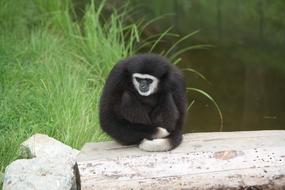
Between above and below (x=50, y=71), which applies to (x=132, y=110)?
above

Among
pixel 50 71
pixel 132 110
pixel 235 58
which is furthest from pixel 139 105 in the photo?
pixel 235 58

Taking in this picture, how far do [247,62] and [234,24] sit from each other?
3231 millimetres

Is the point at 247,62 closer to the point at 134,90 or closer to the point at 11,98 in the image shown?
the point at 11,98

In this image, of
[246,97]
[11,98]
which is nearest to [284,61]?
[246,97]

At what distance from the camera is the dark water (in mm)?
8383

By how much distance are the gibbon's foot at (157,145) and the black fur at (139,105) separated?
0.04 meters

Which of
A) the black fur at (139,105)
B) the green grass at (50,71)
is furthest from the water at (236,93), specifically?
the black fur at (139,105)

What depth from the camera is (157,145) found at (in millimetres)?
4488

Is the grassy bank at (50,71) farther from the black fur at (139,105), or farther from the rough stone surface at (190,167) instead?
the rough stone surface at (190,167)

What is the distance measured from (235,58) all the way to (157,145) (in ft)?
22.1

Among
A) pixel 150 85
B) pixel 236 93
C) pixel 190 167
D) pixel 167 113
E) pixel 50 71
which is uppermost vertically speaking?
pixel 150 85

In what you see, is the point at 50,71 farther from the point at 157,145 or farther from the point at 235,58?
the point at 235,58

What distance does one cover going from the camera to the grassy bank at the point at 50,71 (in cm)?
595

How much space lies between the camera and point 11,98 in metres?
6.41
